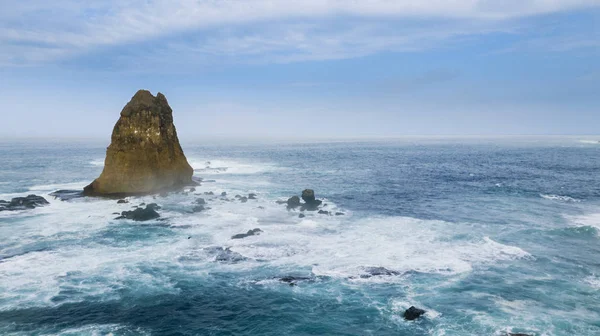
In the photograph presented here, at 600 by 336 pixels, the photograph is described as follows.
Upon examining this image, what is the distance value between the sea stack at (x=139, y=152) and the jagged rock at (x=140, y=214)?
14447 millimetres

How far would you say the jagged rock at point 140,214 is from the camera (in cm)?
5309

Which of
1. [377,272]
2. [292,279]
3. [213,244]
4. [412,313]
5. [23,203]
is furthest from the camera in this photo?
[23,203]

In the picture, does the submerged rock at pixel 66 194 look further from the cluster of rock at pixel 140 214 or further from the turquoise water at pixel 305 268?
the cluster of rock at pixel 140 214

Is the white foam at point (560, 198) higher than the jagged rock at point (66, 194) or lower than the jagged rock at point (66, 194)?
lower

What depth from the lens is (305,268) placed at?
3641 centimetres

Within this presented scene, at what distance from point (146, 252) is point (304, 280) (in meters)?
17.0

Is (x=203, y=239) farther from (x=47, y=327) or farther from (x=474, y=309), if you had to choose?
(x=474, y=309)

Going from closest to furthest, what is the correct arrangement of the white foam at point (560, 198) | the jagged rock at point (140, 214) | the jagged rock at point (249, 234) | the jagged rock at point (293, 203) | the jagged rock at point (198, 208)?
1. the jagged rock at point (249, 234)
2. the jagged rock at point (140, 214)
3. the jagged rock at point (198, 208)
4. the jagged rock at point (293, 203)
5. the white foam at point (560, 198)

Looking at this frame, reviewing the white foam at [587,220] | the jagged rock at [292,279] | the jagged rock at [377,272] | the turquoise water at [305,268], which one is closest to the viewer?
the turquoise water at [305,268]

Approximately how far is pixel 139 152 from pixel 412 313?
5352 centimetres

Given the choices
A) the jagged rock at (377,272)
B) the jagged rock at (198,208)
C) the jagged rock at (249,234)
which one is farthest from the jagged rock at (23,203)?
the jagged rock at (377,272)

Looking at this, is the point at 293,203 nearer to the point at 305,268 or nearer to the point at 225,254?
the point at 225,254

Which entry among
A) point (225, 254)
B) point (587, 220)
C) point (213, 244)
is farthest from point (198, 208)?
point (587, 220)

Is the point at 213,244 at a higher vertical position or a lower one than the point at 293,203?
lower
